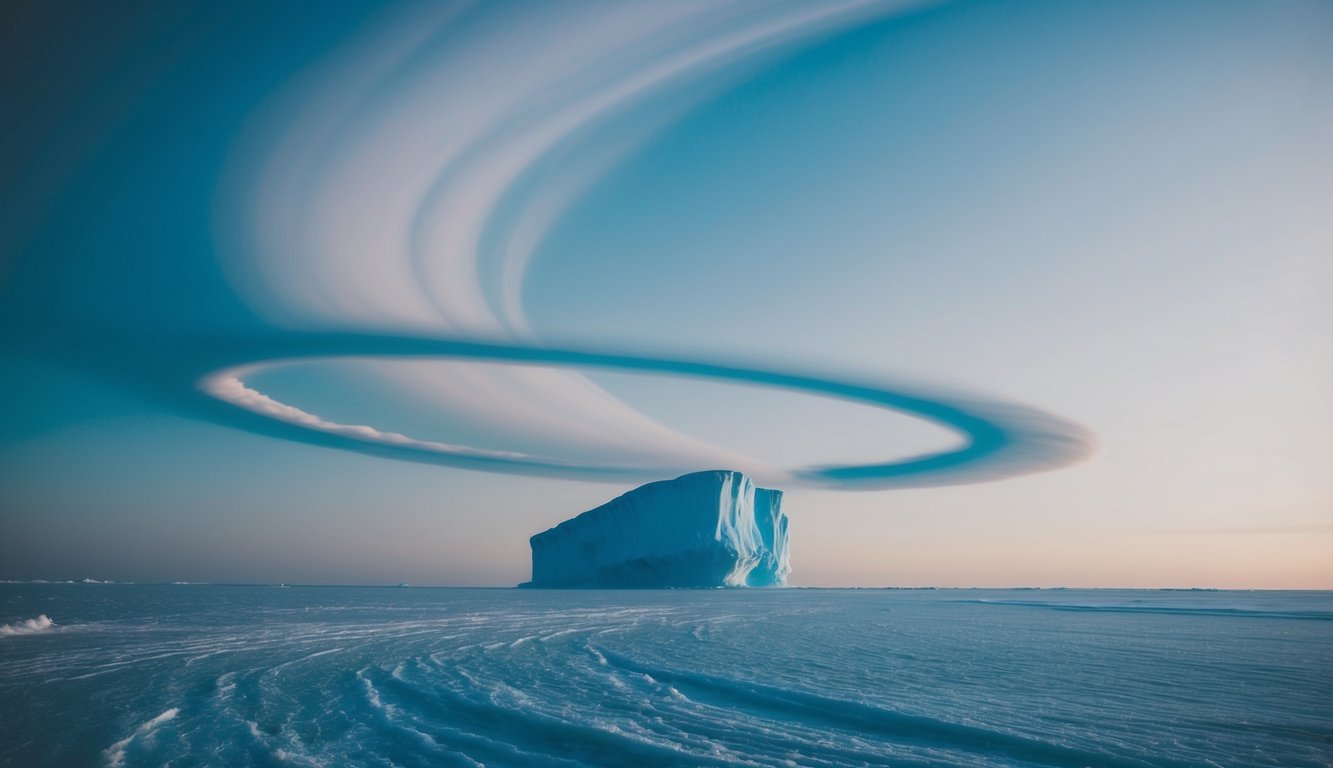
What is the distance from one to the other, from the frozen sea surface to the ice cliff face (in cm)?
4362

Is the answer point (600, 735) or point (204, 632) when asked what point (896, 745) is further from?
point (204, 632)

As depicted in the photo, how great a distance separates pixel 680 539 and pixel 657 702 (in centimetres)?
5215

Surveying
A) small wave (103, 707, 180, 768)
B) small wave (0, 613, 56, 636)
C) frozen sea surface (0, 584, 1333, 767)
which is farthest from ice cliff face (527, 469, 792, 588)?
small wave (103, 707, 180, 768)

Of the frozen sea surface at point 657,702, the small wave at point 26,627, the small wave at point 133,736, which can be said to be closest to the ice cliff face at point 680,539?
the frozen sea surface at point 657,702

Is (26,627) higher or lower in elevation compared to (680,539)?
lower

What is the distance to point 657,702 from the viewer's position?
796cm

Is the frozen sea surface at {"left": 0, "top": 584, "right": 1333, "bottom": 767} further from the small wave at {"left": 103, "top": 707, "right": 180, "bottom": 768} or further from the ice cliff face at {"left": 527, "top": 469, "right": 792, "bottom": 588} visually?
the ice cliff face at {"left": 527, "top": 469, "right": 792, "bottom": 588}

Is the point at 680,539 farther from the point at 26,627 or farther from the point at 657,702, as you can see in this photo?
the point at 657,702

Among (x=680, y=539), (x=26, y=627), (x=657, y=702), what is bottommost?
(x=26, y=627)

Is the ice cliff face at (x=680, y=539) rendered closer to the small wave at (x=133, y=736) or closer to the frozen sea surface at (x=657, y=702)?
the frozen sea surface at (x=657, y=702)

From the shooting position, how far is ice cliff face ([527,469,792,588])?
5862 cm

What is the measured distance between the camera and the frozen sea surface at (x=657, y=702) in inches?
233

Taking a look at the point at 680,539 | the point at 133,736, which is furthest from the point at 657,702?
the point at 680,539

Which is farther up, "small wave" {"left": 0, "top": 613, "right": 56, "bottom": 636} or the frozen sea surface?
the frozen sea surface
